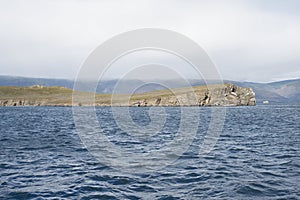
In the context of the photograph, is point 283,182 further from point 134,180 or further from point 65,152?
point 65,152

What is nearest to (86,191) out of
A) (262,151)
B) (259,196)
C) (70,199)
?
(70,199)

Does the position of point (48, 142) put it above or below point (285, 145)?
below

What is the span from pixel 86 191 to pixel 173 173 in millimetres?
6241

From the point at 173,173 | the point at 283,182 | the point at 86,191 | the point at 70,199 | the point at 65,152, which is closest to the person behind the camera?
the point at 70,199

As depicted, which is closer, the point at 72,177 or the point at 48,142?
the point at 72,177

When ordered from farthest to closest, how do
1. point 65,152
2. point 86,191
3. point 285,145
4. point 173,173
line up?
point 285,145 < point 65,152 < point 173,173 < point 86,191

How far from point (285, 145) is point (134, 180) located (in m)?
20.4

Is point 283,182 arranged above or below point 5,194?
above

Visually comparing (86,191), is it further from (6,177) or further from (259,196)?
(259,196)

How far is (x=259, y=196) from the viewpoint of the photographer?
16312mm

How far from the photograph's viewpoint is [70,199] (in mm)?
15383

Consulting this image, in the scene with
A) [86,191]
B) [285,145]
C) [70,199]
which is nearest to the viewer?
[70,199]

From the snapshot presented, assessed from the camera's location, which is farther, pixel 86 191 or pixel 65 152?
pixel 65 152

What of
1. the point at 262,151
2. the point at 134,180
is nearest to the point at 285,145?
the point at 262,151
